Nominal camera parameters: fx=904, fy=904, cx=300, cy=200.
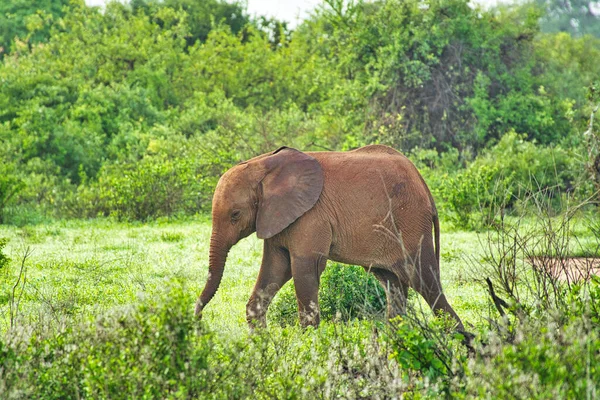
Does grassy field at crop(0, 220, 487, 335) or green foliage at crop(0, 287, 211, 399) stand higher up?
green foliage at crop(0, 287, 211, 399)

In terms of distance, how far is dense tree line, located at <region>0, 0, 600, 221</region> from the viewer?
18.5 meters

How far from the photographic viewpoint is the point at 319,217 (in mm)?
7172

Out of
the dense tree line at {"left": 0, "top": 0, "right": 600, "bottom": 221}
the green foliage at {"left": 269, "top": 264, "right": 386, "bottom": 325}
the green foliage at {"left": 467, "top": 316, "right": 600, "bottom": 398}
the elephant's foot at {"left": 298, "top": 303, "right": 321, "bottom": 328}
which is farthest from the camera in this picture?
the dense tree line at {"left": 0, "top": 0, "right": 600, "bottom": 221}

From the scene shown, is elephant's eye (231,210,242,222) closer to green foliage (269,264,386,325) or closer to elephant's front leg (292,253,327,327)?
elephant's front leg (292,253,327,327)

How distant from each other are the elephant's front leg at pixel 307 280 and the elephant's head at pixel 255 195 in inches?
15.1

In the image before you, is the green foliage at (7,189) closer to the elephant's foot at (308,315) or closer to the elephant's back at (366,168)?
the elephant's back at (366,168)

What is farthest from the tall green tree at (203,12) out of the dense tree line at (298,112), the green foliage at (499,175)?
the green foliage at (499,175)

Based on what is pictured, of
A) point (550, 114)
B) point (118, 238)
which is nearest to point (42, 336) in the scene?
point (118, 238)

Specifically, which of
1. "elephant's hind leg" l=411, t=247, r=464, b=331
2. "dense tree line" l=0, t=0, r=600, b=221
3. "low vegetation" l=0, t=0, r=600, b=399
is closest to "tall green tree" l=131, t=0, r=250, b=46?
"low vegetation" l=0, t=0, r=600, b=399

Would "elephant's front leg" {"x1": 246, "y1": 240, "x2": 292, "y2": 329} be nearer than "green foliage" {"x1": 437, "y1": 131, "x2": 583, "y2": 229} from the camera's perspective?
Yes

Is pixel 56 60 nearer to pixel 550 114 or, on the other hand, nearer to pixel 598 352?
pixel 550 114

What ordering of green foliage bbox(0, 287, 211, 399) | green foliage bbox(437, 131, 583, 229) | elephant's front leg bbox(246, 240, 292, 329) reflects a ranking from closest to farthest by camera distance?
green foliage bbox(0, 287, 211, 399), elephant's front leg bbox(246, 240, 292, 329), green foliage bbox(437, 131, 583, 229)

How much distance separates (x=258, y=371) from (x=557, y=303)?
Answer: 1817 mm

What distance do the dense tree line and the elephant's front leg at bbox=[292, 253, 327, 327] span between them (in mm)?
10203
